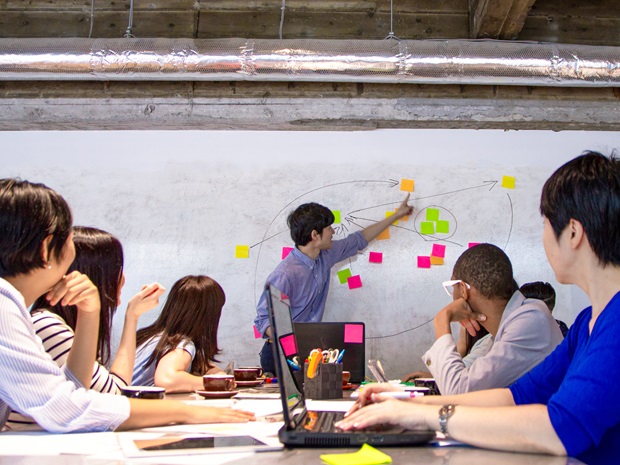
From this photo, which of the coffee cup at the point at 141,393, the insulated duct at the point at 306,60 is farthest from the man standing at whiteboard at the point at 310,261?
the coffee cup at the point at 141,393

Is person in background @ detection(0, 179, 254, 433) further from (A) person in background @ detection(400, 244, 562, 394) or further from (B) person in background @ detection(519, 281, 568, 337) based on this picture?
(B) person in background @ detection(519, 281, 568, 337)

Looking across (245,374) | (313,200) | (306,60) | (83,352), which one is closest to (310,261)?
(313,200)

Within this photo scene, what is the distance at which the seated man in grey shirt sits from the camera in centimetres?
167

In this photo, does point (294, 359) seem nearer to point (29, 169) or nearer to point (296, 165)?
point (296, 165)

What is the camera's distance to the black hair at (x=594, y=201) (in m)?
1.10

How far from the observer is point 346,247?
13.2ft

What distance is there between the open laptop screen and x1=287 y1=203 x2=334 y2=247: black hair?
155cm

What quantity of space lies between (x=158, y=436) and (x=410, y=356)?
3010mm

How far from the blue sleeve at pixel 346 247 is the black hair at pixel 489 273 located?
6.70ft

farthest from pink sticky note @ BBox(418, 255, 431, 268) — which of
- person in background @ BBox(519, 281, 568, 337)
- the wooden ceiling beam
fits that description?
the wooden ceiling beam

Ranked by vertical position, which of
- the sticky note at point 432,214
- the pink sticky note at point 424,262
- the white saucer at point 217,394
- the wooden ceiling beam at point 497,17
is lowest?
the white saucer at point 217,394

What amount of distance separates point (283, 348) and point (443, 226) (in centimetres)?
265

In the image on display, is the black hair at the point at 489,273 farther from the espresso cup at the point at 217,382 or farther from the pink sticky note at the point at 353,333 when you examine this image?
the espresso cup at the point at 217,382

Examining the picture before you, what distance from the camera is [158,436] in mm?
1189
